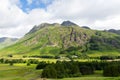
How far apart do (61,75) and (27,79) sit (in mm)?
23112

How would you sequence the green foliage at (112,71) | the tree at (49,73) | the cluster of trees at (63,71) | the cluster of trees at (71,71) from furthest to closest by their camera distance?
the cluster of trees at (63,71) < the tree at (49,73) < the cluster of trees at (71,71) < the green foliage at (112,71)

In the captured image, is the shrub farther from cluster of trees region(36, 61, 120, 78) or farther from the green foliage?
the green foliage

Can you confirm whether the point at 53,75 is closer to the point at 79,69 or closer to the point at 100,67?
the point at 79,69

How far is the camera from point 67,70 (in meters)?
161

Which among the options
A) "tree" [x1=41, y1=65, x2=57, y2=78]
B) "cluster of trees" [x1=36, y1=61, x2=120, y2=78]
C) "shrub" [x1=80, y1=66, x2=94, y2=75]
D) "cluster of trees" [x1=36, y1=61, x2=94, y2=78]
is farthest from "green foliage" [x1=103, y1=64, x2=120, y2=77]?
"tree" [x1=41, y1=65, x2=57, y2=78]

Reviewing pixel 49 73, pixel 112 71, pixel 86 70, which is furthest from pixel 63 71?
pixel 112 71

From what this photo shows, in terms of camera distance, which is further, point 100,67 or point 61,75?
point 100,67

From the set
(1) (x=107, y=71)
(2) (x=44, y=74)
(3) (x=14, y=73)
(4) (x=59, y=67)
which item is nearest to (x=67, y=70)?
(4) (x=59, y=67)

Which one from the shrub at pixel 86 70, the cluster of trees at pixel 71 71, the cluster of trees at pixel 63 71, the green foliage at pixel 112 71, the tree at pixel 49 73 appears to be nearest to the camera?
the green foliage at pixel 112 71

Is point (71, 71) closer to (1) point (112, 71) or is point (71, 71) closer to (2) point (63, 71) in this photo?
(2) point (63, 71)

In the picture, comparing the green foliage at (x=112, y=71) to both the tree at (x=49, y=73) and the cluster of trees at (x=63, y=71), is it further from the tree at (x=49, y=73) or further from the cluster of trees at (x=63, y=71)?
the tree at (x=49, y=73)

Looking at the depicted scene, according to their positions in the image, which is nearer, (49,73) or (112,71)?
(112,71)

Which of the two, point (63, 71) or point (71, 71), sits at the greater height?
point (63, 71)

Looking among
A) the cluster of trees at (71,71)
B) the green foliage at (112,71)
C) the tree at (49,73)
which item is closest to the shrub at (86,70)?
the cluster of trees at (71,71)
